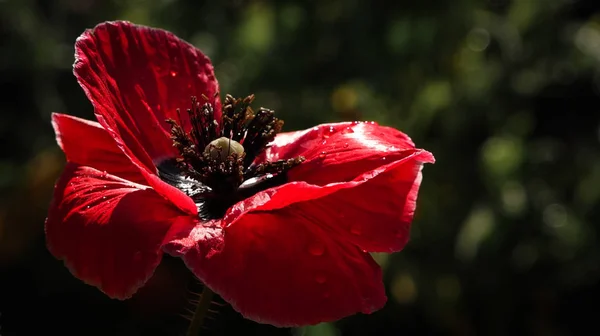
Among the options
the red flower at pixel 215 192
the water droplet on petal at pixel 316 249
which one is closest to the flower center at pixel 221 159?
the red flower at pixel 215 192

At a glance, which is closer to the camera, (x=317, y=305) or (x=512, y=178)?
(x=317, y=305)

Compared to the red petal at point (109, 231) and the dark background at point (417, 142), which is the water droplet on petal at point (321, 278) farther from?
the dark background at point (417, 142)

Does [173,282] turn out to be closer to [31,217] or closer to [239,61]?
[31,217]

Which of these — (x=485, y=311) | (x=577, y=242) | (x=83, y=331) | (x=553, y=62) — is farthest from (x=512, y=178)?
(x=83, y=331)

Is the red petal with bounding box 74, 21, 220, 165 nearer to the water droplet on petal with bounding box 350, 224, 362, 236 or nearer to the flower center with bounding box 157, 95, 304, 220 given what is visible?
the flower center with bounding box 157, 95, 304, 220

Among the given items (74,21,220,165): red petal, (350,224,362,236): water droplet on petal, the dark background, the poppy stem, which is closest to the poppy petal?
(350,224,362,236): water droplet on petal


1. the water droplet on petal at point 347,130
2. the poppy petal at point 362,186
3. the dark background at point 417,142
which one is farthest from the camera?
the dark background at point 417,142

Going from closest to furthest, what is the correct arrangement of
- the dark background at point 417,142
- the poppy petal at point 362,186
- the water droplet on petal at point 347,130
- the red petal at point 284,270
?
the red petal at point 284,270, the poppy petal at point 362,186, the water droplet on petal at point 347,130, the dark background at point 417,142

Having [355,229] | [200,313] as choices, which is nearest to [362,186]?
[355,229]
